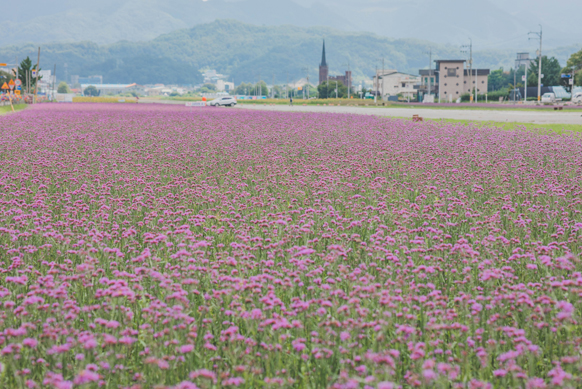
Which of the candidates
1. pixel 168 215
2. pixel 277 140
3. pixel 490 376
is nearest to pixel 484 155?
pixel 277 140

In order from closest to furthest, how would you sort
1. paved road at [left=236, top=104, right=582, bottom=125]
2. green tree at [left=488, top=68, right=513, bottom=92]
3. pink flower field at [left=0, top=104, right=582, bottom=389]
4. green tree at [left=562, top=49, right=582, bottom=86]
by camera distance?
pink flower field at [left=0, top=104, right=582, bottom=389]
paved road at [left=236, top=104, right=582, bottom=125]
green tree at [left=562, top=49, right=582, bottom=86]
green tree at [left=488, top=68, right=513, bottom=92]

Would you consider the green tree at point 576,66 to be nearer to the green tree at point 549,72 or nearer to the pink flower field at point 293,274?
the green tree at point 549,72

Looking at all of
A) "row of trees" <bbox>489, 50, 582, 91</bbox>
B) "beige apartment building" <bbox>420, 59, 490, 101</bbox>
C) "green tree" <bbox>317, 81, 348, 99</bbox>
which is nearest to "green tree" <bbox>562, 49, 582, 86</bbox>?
"row of trees" <bbox>489, 50, 582, 91</bbox>

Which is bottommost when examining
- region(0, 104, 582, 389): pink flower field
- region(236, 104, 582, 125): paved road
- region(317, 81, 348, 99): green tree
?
region(0, 104, 582, 389): pink flower field

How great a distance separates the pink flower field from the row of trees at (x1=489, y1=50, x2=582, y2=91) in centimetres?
9115

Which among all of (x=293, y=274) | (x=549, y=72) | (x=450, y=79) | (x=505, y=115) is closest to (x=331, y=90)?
(x=450, y=79)

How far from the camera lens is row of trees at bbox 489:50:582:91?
9438cm

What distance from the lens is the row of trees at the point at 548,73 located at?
310 ft

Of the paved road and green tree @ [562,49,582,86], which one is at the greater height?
green tree @ [562,49,582,86]

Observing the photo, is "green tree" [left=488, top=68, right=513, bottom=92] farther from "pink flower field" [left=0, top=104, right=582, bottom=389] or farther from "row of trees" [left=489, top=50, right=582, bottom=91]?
"pink flower field" [left=0, top=104, right=582, bottom=389]

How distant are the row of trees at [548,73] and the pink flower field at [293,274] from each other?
91153 millimetres

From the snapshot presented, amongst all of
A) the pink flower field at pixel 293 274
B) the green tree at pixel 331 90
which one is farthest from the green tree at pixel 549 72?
the pink flower field at pixel 293 274

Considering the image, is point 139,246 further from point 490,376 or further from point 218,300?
point 490,376

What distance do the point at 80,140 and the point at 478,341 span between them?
14.6 metres
